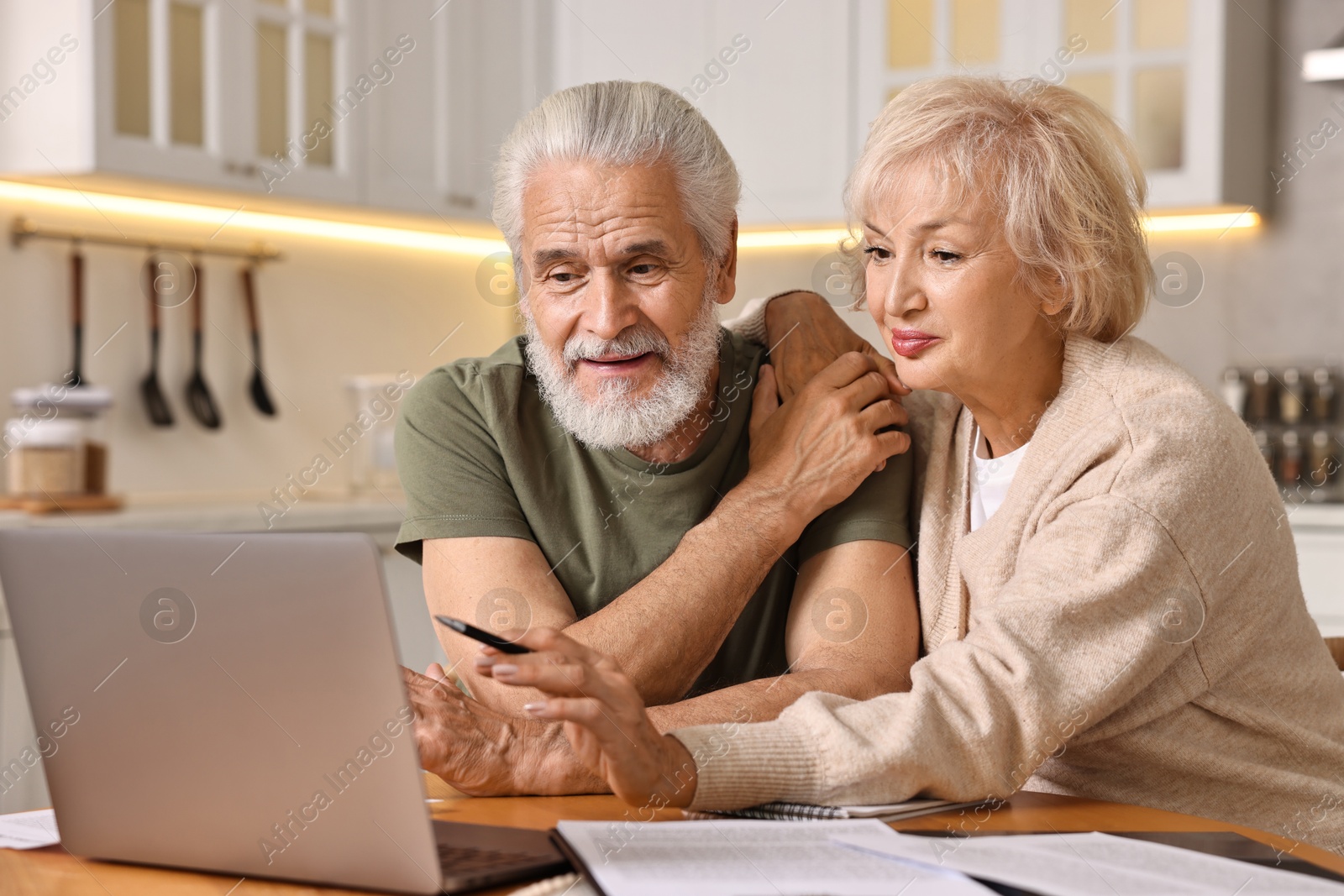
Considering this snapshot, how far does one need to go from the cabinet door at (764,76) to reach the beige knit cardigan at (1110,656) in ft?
7.76

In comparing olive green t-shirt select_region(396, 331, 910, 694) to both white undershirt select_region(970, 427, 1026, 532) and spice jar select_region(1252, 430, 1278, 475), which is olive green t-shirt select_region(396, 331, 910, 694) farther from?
spice jar select_region(1252, 430, 1278, 475)

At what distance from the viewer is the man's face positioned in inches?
57.6

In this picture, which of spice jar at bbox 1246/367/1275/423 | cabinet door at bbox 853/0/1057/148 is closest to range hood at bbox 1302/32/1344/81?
cabinet door at bbox 853/0/1057/148

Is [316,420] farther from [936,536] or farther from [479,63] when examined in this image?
[936,536]

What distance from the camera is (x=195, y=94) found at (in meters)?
2.95

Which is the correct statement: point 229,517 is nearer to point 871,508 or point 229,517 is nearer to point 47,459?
point 47,459

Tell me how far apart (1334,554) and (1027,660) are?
6.99ft

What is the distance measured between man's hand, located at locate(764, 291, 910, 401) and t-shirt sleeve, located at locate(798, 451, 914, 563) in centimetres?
12

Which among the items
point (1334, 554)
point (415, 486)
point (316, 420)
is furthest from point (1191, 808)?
point (316, 420)

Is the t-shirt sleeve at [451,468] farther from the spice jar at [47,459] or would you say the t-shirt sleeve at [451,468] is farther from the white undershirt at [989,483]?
the spice jar at [47,459]

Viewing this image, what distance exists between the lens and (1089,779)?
50.3 inches

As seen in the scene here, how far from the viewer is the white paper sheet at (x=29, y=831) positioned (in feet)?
3.24

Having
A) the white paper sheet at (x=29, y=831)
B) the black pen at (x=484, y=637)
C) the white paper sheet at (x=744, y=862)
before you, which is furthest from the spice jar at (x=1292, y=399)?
the white paper sheet at (x=29, y=831)

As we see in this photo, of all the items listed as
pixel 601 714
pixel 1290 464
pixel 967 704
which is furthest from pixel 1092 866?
pixel 1290 464
